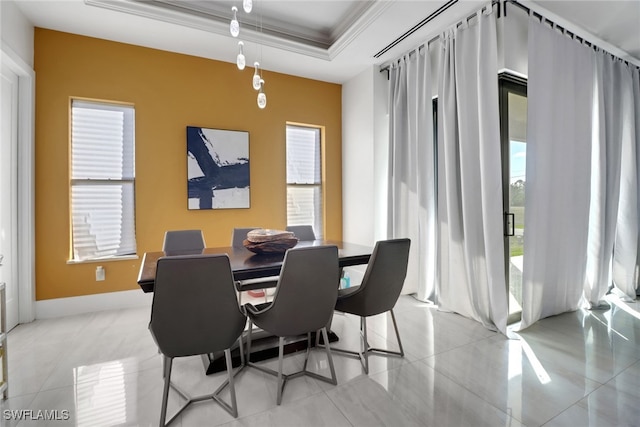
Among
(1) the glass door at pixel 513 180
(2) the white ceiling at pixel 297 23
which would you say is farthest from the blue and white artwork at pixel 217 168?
(1) the glass door at pixel 513 180

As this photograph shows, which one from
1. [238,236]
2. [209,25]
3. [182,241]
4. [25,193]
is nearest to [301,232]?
[238,236]

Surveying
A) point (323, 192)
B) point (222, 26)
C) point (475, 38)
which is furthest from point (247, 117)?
point (475, 38)

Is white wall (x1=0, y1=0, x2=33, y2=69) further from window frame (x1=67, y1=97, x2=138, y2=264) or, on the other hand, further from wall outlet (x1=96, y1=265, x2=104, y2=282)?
wall outlet (x1=96, y1=265, x2=104, y2=282)

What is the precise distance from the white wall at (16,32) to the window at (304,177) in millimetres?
2776

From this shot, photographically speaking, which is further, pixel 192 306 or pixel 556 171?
pixel 556 171

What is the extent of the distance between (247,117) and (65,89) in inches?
74.3

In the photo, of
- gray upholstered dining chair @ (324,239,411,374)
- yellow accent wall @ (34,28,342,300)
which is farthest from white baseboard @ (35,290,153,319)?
gray upholstered dining chair @ (324,239,411,374)

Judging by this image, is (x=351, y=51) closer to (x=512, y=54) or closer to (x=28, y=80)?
(x=512, y=54)

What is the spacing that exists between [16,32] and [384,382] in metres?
4.23

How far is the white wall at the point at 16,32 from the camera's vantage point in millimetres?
2576

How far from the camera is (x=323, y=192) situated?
4566 mm

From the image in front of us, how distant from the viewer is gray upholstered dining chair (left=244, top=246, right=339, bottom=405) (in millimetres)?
1706

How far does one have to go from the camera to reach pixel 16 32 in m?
2.75

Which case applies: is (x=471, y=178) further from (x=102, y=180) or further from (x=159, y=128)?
(x=102, y=180)
